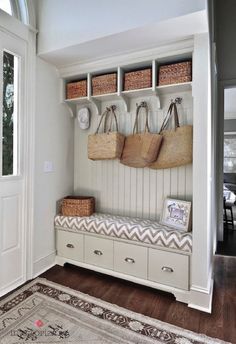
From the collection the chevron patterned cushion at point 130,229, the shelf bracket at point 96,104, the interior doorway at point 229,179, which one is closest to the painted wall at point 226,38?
the interior doorway at point 229,179

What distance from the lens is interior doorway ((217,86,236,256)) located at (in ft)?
12.3

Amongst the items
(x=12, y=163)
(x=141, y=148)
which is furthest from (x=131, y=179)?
(x=12, y=163)

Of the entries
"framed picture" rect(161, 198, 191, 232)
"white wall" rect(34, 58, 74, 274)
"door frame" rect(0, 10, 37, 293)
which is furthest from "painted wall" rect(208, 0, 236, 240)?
"door frame" rect(0, 10, 37, 293)

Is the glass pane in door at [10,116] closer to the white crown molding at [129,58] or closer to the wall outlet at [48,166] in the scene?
the wall outlet at [48,166]

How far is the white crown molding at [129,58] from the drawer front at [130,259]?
1790 millimetres

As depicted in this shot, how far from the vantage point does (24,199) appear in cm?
233

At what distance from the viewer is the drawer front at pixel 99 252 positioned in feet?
7.89

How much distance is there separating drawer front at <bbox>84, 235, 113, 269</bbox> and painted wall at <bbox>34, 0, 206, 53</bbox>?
6.24 feet

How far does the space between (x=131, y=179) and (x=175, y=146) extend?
0.66 meters

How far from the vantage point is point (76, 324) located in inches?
68.1

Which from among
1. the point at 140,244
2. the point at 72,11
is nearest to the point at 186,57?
the point at 72,11

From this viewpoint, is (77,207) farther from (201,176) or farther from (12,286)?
(201,176)

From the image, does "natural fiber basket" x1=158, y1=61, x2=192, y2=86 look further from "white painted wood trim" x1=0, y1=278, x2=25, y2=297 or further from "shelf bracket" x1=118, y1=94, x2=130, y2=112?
"white painted wood trim" x1=0, y1=278, x2=25, y2=297

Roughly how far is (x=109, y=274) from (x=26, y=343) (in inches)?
39.0
